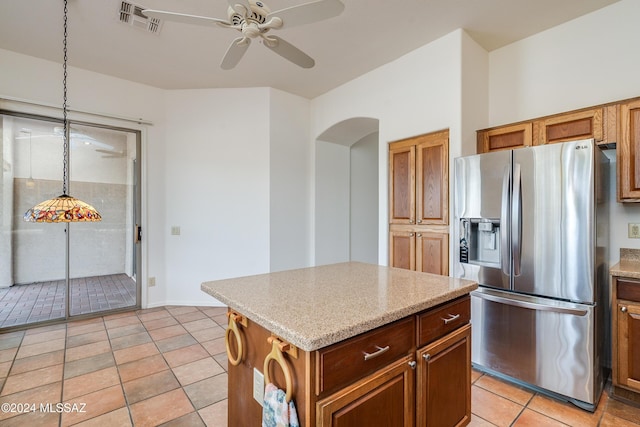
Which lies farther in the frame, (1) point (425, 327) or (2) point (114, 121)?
(2) point (114, 121)

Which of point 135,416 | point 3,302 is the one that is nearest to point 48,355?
point 3,302

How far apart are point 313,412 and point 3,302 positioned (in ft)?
→ 13.8

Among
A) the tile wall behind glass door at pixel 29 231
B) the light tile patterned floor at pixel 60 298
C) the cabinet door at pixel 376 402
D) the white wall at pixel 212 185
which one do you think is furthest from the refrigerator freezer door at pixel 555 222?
the tile wall behind glass door at pixel 29 231

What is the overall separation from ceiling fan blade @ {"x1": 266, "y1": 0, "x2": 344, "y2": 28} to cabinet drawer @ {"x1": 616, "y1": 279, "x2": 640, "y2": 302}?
2.43 metres

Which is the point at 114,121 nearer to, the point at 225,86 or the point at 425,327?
the point at 225,86

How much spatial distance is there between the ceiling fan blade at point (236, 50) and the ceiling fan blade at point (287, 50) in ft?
0.43

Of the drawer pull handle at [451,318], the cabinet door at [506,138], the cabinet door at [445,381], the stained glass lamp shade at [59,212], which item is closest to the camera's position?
the cabinet door at [445,381]

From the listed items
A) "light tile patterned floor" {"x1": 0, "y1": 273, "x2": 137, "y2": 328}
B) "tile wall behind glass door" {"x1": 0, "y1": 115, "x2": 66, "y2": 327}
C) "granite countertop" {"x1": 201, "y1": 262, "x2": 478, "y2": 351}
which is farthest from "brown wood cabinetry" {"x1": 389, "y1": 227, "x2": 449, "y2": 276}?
"tile wall behind glass door" {"x1": 0, "y1": 115, "x2": 66, "y2": 327}

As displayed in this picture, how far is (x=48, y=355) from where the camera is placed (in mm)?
2705

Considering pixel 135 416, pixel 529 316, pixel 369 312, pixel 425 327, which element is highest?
pixel 369 312

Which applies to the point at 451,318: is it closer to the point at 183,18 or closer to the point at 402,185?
the point at 402,185

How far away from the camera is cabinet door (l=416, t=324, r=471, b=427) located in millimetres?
1326

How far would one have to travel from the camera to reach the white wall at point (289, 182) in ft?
13.6

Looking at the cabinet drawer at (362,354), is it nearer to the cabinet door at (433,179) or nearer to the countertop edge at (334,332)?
the countertop edge at (334,332)
